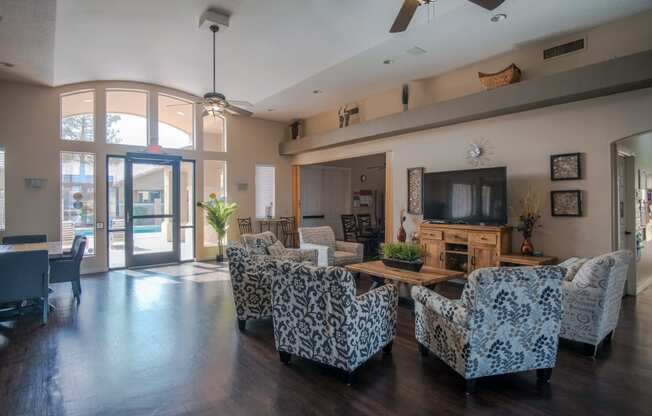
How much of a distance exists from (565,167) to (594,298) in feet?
7.77

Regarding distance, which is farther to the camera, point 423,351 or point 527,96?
point 527,96

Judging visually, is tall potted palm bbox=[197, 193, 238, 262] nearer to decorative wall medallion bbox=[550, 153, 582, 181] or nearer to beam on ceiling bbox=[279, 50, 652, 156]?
beam on ceiling bbox=[279, 50, 652, 156]

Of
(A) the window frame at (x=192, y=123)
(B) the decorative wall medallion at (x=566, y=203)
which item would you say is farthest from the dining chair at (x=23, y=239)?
(B) the decorative wall medallion at (x=566, y=203)

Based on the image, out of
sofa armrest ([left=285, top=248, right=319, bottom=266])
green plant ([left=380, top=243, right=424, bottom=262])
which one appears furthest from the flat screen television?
sofa armrest ([left=285, top=248, right=319, bottom=266])

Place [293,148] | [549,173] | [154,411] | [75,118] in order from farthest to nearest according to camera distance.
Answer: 1. [293,148]
2. [75,118]
3. [549,173]
4. [154,411]

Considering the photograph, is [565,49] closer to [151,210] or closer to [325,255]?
[325,255]

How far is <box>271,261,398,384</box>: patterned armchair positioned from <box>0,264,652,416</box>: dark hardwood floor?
204mm

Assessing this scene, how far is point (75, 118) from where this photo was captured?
22.8ft

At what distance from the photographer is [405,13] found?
126 inches

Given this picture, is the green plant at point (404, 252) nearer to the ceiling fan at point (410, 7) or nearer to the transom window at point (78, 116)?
the ceiling fan at point (410, 7)

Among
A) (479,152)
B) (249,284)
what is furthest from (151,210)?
(479,152)

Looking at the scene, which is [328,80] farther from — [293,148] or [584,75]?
[584,75]

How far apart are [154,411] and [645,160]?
27.7 feet

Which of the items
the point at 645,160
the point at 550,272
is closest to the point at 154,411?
the point at 550,272
